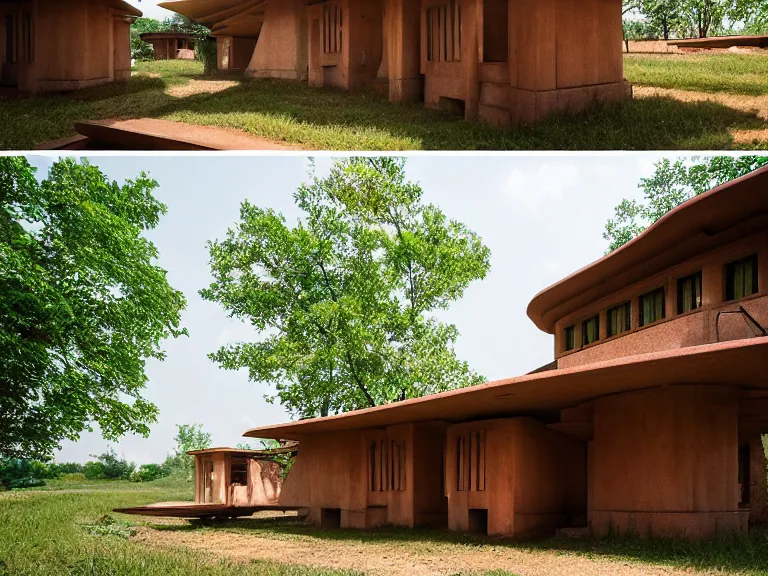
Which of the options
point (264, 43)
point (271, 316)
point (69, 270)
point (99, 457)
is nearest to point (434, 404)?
point (69, 270)

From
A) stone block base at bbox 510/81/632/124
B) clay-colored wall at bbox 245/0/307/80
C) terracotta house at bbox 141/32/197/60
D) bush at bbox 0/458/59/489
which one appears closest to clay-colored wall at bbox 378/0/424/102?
clay-colored wall at bbox 245/0/307/80

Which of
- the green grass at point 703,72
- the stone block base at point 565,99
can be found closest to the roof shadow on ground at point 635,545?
the stone block base at point 565,99

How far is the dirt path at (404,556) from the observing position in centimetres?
977

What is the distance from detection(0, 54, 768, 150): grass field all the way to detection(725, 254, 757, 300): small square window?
154 cm

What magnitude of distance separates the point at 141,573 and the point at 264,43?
1626cm

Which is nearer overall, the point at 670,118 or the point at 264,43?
the point at 670,118

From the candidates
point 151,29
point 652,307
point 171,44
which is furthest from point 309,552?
point 171,44

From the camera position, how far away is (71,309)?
19891mm

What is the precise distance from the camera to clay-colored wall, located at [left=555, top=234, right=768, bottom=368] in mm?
10875

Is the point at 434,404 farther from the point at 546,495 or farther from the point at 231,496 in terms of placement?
the point at 231,496

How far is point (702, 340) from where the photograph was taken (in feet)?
39.5

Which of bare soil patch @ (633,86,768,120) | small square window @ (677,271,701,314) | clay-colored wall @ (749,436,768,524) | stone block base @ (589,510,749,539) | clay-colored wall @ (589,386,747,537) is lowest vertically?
clay-colored wall @ (749,436,768,524)

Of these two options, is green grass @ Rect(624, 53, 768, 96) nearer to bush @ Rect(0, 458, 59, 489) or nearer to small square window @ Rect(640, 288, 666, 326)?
small square window @ Rect(640, 288, 666, 326)

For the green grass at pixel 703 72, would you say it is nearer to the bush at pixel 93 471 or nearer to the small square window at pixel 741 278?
the small square window at pixel 741 278
